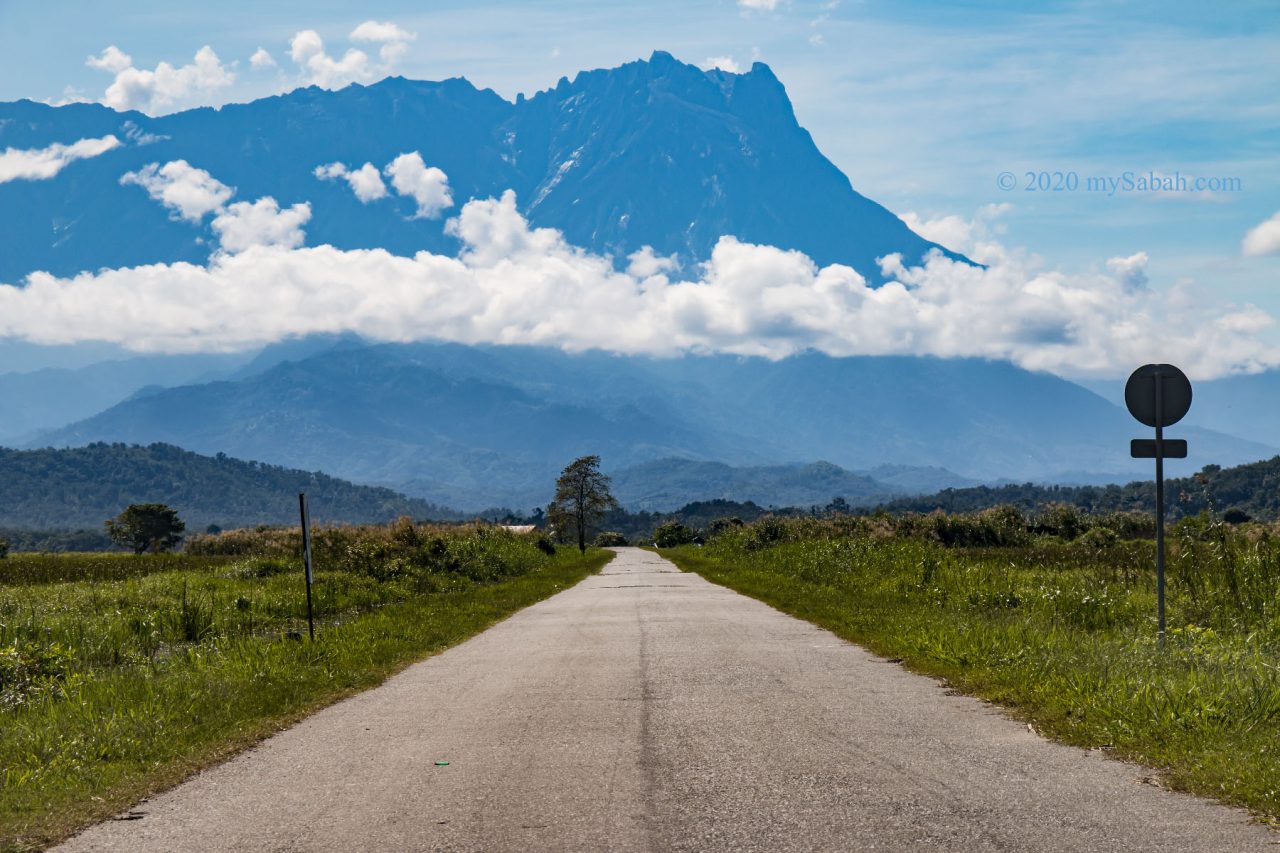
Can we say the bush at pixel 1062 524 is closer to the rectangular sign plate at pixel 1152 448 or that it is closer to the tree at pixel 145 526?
the rectangular sign plate at pixel 1152 448

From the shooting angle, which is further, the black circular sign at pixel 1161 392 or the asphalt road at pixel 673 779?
the black circular sign at pixel 1161 392

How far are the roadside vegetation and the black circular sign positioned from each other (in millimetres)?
3032

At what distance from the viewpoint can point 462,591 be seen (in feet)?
113

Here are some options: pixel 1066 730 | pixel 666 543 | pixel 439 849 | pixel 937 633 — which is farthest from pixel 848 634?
pixel 666 543

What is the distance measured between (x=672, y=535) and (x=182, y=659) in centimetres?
12100

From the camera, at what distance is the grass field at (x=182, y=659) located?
32.2ft

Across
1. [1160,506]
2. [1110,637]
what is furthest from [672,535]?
[1160,506]

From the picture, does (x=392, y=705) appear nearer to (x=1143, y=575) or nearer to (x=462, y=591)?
(x=1143, y=575)

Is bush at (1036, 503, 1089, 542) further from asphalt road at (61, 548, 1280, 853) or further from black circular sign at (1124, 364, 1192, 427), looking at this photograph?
asphalt road at (61, 548, 1280, 853)

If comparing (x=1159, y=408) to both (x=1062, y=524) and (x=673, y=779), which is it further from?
(x=1062, y=524)

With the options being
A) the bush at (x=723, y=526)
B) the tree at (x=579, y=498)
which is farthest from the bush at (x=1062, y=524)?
the tree at (x=579, y=498)

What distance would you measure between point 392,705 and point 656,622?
10222 millimetres

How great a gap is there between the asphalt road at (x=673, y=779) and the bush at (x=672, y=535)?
121671 millimetres

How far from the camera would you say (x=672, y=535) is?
137250 mm
